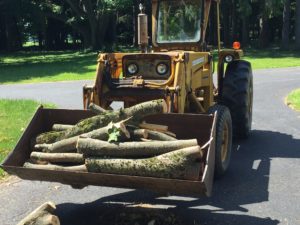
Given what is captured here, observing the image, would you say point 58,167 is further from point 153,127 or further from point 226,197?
point 226,197

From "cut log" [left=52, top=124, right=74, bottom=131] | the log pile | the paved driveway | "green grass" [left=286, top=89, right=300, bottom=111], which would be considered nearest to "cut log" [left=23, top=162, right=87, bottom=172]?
the log pile

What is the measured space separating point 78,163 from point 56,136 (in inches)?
26.2

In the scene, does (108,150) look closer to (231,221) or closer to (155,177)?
(155,177)

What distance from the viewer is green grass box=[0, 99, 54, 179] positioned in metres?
8.69

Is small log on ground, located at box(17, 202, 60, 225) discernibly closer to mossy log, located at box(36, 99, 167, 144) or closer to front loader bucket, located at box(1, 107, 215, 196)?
front loader bucket, located at box(1, 107, 215, 196)

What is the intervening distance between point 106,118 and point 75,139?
43 cm

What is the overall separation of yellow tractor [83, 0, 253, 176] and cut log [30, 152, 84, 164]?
1674 mm

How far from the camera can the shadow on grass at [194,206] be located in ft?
17.4

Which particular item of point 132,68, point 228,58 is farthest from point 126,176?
point 228,58

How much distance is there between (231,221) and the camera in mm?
5250

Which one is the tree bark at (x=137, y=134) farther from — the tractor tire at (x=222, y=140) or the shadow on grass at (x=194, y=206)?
the tractor tire at (x=222, y=140)

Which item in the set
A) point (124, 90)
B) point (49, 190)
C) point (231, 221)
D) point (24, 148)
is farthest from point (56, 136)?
point (231, 221)

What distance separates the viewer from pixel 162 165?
4980 mm

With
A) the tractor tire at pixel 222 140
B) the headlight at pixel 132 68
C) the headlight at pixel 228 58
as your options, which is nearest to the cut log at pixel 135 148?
the tractor tire at pixel 222 140
